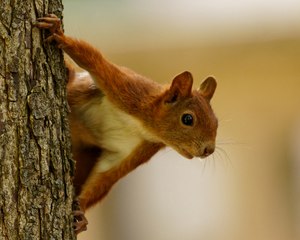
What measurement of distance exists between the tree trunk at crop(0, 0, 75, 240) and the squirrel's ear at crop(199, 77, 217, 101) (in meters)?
1.19

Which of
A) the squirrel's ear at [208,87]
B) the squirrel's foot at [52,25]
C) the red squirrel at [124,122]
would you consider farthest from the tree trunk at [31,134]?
the squirrel's ear at [208,87]

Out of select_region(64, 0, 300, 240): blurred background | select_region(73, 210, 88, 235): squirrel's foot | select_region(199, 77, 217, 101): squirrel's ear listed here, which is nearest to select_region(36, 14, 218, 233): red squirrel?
select_region(199, 77, 217, 101): squirrel's ear

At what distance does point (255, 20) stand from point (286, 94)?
91 centimetres

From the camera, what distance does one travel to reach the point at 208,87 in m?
4.78

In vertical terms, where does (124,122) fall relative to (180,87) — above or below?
below

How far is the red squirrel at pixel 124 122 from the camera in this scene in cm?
445

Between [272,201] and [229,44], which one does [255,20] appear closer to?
[229,44]

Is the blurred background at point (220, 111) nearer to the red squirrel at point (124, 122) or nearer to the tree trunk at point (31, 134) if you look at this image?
the red squirrel at point (124, 122)

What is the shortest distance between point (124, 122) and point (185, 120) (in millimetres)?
295

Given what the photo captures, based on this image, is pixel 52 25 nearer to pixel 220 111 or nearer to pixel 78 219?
pixel 78 219

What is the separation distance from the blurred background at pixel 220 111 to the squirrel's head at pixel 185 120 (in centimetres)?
433

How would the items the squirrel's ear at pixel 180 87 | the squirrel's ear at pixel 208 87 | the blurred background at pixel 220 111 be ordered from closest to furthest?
the squirrel's ear at pixel 180 87
the squirrel's ear at pixel 208 87
the blurred background at pixel 220 111

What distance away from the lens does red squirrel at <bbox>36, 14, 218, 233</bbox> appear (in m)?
4.45

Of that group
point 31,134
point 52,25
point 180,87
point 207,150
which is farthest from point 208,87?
point 31,134
